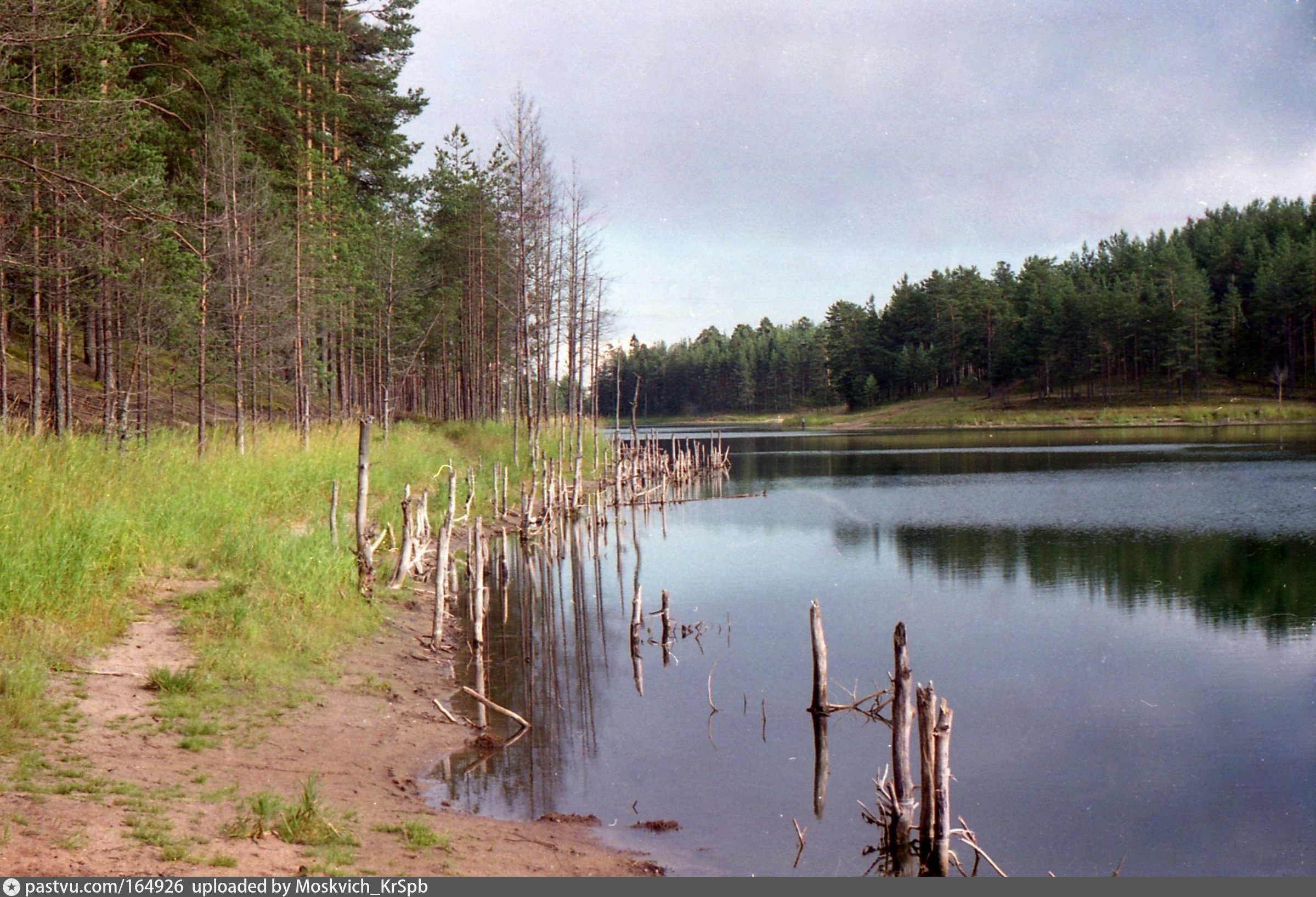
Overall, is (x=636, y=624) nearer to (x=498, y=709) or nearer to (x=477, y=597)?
(x=477, y=597)

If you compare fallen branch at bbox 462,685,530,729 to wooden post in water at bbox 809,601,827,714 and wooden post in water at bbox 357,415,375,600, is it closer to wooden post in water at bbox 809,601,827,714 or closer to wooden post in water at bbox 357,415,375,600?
wooden post in water at bbox 357,415,375,600

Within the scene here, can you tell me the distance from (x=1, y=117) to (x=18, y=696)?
699cm

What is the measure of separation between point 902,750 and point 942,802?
818 mm

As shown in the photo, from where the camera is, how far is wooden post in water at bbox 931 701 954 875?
774 cm

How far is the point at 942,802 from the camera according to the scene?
7.84 meters

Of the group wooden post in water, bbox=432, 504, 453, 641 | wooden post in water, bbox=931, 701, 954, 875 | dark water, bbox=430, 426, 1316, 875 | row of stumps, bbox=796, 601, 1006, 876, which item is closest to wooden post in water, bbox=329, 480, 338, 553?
wooden post in water, bbox=432, 504, 453, 641

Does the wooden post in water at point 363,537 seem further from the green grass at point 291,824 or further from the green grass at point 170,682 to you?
the green grass at point 291,824

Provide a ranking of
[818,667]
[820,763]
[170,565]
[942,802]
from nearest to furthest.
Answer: [942,802], [820,763], [818,667], [170,565]

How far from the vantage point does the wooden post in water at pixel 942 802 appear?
7.74 metres

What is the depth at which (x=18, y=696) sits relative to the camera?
7727mm

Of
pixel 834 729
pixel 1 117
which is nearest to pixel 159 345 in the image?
pixel 1 117

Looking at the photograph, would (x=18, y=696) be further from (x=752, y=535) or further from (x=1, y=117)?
(x=752, y=535)

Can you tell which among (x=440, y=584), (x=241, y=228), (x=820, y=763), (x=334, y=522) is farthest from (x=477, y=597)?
(x=241, y=228)

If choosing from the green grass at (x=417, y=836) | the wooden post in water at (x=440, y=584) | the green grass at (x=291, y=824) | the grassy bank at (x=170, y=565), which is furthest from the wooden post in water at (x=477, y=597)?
the green grass at (x=291, y=824)
